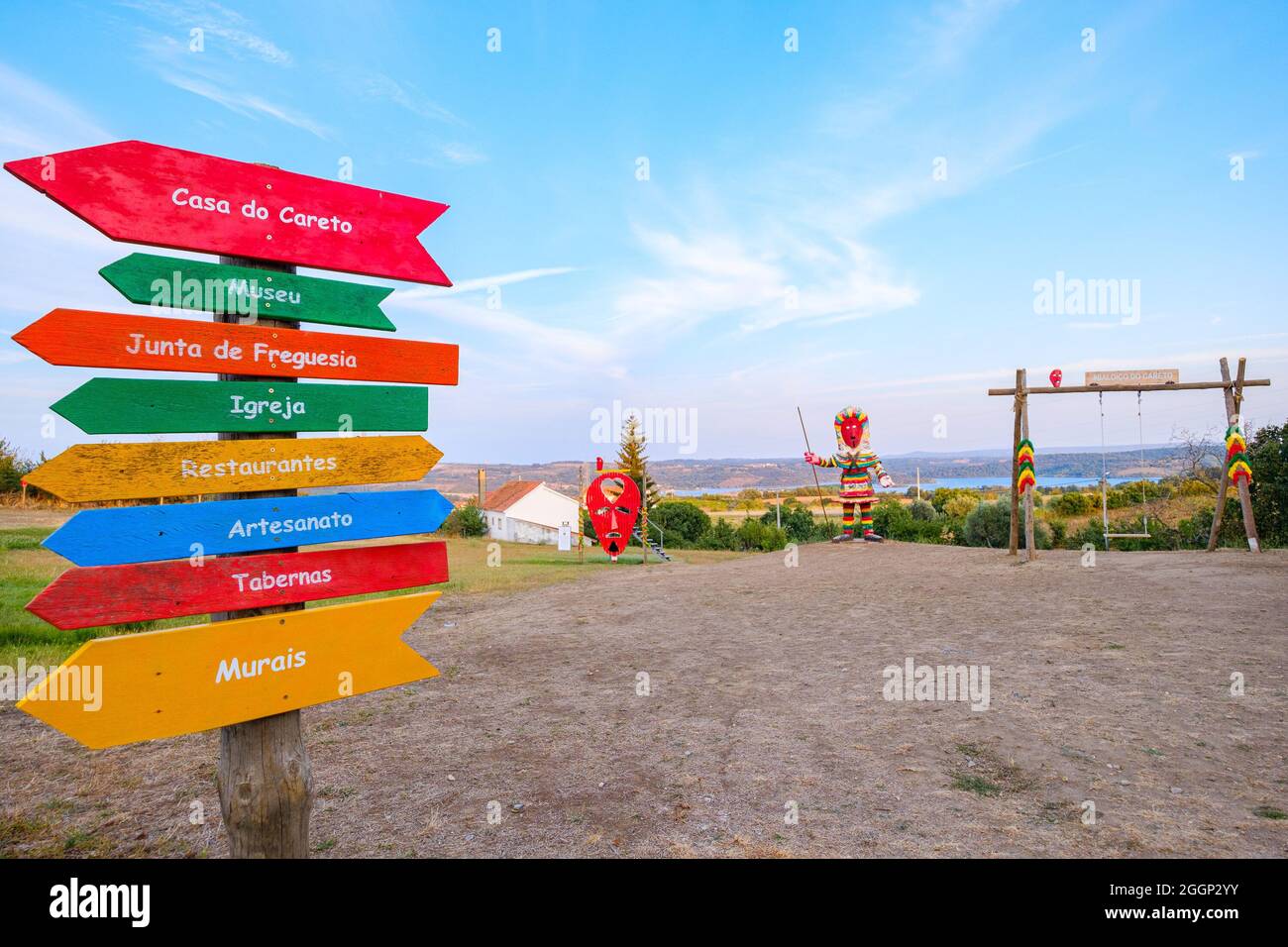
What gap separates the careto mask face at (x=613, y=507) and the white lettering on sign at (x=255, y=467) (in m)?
14.5

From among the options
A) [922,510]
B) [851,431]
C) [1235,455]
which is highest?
[851,431]

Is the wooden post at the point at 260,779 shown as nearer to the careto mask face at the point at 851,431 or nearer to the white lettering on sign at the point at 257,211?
the white lettering on sign at the point at 257,211

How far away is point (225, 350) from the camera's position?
2992mm

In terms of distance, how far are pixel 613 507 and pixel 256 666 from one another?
1521 centimetres

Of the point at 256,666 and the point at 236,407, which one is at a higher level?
the point at 236,407

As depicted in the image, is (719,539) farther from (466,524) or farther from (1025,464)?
(1025,464)

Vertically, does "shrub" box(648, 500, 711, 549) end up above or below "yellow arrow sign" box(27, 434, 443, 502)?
below

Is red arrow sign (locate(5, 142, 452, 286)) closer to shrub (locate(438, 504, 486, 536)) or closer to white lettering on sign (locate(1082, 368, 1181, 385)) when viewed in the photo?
white lettering on sign (locate(1082, 368, 1181, 385))

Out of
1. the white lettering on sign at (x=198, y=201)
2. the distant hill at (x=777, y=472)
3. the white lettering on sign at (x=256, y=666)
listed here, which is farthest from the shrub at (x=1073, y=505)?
the white lettering on sign at (x=198, y=201)

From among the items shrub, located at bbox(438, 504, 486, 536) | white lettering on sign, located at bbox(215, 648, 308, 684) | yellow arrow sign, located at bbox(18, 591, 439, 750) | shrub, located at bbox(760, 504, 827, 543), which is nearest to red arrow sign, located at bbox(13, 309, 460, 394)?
yellow arrow sign, located at bbox(18, 591, 439, 750)

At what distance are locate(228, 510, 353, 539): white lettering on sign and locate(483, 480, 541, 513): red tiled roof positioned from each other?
2935cm

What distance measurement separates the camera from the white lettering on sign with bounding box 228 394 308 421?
120 inches

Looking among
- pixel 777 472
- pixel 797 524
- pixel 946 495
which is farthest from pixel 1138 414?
pixel 777 472
